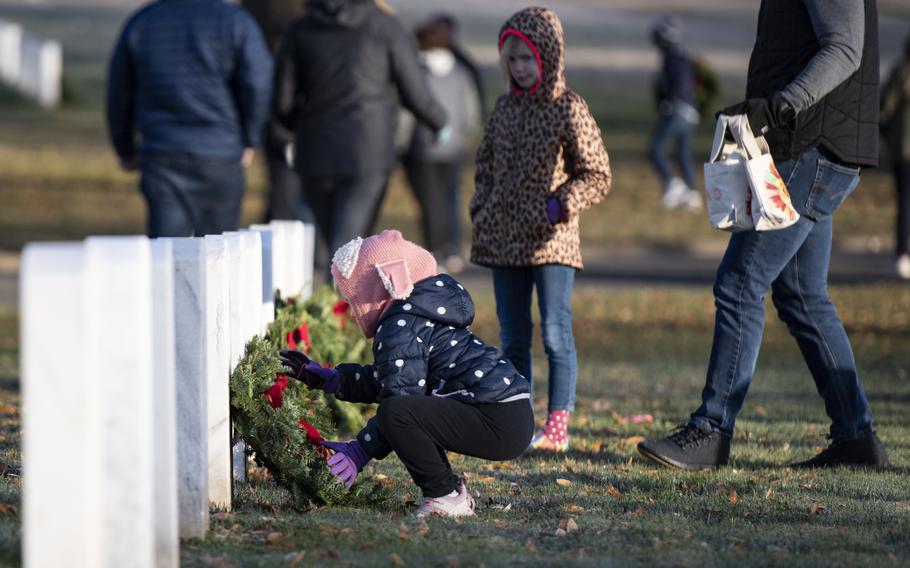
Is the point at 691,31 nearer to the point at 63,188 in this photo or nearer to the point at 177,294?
the point at 63,188

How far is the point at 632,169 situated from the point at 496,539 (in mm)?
17157

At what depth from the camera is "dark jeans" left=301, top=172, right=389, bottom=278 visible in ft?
27.8

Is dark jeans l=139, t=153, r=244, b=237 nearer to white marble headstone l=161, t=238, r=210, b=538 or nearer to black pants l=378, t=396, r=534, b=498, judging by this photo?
black pants l=378, t=396, r=534, b=498

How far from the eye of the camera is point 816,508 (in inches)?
197

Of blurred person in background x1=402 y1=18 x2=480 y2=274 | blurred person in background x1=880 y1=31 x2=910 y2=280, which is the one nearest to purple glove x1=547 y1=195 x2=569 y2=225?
blurred person in background x1=402 y1=18 x2=480 y2=274

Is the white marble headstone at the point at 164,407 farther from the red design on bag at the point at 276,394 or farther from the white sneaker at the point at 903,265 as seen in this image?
the white sneaker at the point at 903,265

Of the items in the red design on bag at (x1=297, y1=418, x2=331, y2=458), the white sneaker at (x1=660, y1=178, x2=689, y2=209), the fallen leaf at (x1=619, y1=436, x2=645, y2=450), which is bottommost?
the white sneaker at (x1=660, y1=178, x2=689, y2=209)

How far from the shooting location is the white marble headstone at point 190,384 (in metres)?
4.31

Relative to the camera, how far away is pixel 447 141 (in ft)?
44.2

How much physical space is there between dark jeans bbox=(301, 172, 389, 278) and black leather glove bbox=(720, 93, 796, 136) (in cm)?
336

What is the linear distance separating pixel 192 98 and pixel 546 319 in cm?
260

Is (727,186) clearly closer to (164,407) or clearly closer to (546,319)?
(546,319)

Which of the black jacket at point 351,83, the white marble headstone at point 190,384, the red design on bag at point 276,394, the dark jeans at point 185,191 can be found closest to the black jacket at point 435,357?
the red design on bag at point 276,394

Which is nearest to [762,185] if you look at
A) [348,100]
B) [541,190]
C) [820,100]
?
[820,100]
